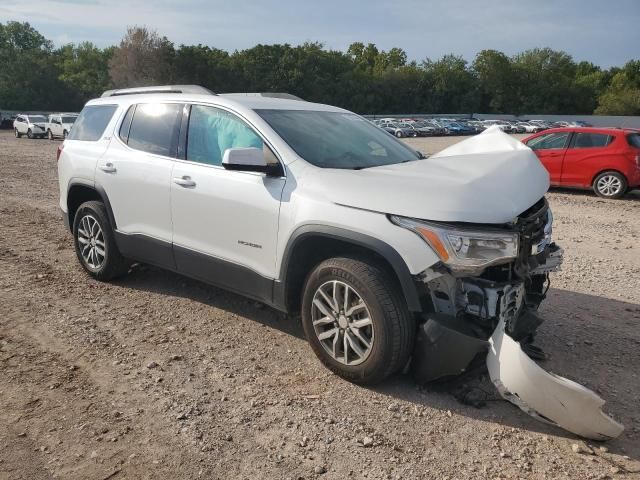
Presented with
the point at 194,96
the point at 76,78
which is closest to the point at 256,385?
the point at 194,96

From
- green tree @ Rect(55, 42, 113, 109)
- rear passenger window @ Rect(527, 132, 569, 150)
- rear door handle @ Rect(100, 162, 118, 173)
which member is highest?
green tree @ Rect(55, 42, 113, 109)

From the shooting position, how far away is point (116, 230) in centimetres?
521

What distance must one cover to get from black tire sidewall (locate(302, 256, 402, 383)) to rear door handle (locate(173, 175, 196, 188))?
1315 millimetres

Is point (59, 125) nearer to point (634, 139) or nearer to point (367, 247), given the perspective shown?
point (634, 139)

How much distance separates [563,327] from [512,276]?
5.34ft

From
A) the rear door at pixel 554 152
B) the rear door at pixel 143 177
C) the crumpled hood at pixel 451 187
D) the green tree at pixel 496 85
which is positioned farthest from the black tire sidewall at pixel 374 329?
the green tree at pixel 496 85

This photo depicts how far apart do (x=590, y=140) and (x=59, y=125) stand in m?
29.2

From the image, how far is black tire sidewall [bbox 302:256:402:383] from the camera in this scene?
3350mm

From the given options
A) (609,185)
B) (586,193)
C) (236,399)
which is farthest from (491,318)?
(586,193)

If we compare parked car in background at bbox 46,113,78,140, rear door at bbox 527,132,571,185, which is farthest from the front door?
parked car in background at bbox 46,113,78,140

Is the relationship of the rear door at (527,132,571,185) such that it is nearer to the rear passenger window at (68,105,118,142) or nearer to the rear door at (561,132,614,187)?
the rear door at (561,132,614,187)

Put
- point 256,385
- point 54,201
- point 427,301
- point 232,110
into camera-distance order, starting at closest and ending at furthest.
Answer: point 427,301
point 256,385
point 232,110
point 54,201

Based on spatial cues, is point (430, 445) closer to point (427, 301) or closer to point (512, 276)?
point (427, 301)

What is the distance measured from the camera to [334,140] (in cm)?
434
